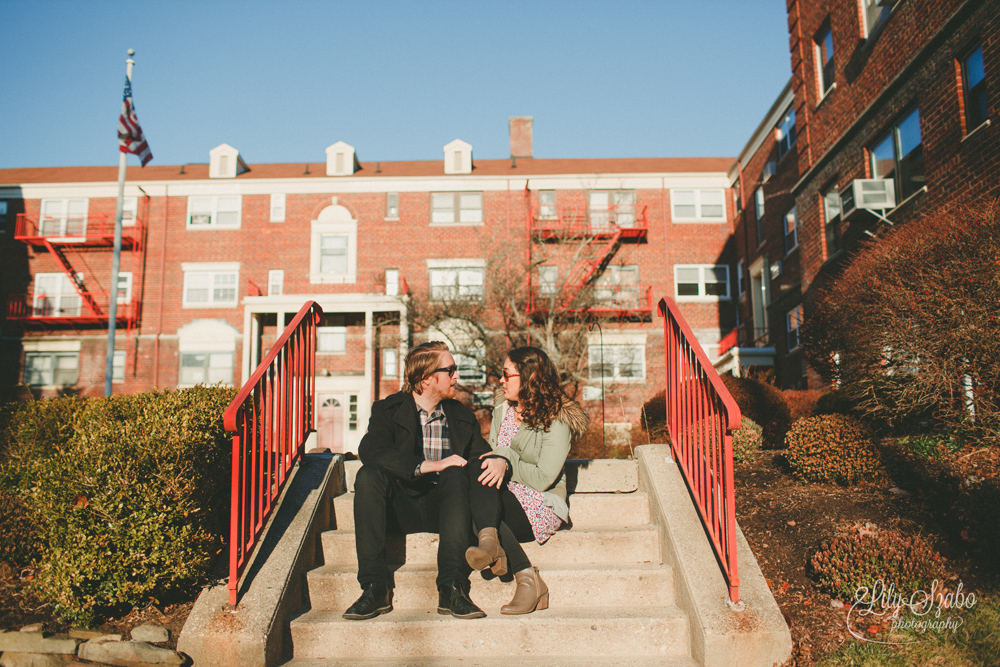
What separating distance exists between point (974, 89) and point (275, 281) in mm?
21741

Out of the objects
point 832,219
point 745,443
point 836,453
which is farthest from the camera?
point 832,219

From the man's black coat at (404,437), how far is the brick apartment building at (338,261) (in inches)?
778

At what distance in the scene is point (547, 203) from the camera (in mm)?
26109

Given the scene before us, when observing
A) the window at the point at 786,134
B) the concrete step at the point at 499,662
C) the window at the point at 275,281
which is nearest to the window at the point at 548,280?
the window at the point at 786,134

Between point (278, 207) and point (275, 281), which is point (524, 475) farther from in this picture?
point (278, 207)

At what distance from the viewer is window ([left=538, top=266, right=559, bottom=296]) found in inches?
934

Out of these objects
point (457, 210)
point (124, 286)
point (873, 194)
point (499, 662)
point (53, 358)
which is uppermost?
point (457, 210)

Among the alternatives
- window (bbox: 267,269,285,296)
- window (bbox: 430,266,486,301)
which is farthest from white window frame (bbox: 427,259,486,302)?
window (bbox: 267,269,285,296)

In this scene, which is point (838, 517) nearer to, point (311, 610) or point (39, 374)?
point (311, 610)

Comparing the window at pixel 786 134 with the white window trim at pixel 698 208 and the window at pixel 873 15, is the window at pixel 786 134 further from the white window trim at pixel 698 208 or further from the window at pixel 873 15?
the window at pixel 873 15

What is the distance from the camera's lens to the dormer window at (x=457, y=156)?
26.8 meters

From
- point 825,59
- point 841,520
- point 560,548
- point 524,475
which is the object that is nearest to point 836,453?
point 841,520

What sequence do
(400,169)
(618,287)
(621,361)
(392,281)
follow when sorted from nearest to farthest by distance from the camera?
(618,287)
(621,361)
(392,281)
(400,169)

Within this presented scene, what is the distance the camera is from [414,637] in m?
3.29
